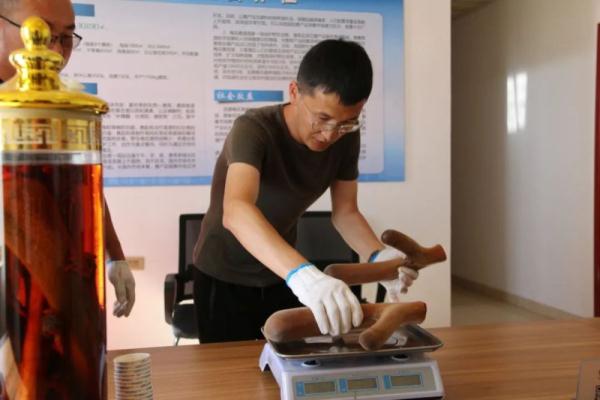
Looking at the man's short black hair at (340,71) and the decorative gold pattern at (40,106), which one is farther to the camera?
the man's short black hair at (340,71)

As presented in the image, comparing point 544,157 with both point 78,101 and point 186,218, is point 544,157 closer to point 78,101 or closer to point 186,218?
point 186,218

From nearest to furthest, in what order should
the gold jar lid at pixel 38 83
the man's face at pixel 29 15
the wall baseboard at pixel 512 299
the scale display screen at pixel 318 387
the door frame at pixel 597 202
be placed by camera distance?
the gold jar lid at pixel 38 83 → the scale display screen at pixel 318 387 → the man's face at pixel 29 15 → the door frame at pixel 597 202 → the wall baseboard at pixel 512 299

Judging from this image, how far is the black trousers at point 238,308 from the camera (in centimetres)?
166

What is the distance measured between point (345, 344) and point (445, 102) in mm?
2472

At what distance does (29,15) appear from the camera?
110 cm

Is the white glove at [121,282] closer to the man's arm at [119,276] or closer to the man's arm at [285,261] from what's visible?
the man's arm at [119,276]

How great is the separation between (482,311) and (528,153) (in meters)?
1.28

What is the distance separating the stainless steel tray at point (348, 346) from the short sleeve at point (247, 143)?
487 millimetres

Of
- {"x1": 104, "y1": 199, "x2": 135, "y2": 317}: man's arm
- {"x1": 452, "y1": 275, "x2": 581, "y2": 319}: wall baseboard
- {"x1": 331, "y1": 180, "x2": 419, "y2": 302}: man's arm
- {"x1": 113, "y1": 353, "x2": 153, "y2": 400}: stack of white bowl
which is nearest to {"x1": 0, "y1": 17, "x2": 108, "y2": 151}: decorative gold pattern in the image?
{"x1": 113, "y1": 353, "x2": 153, "y2": 400}: stack of white bowl

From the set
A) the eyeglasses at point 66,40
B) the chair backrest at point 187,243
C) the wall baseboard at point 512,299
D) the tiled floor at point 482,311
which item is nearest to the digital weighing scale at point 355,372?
the eyeglasses at point 66,40

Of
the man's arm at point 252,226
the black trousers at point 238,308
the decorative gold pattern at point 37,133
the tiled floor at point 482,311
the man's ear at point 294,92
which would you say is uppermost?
the man's ear at point 294,92

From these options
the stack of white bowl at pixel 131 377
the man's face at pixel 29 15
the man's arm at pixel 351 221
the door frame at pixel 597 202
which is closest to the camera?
the stack of white bowl at pixel 131 377

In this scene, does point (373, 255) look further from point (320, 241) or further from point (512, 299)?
point (512, 299)

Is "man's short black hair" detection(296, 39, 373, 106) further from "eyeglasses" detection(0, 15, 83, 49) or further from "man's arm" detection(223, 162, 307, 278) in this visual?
"eyeglasses" detection(0, 15, 83, 49)
